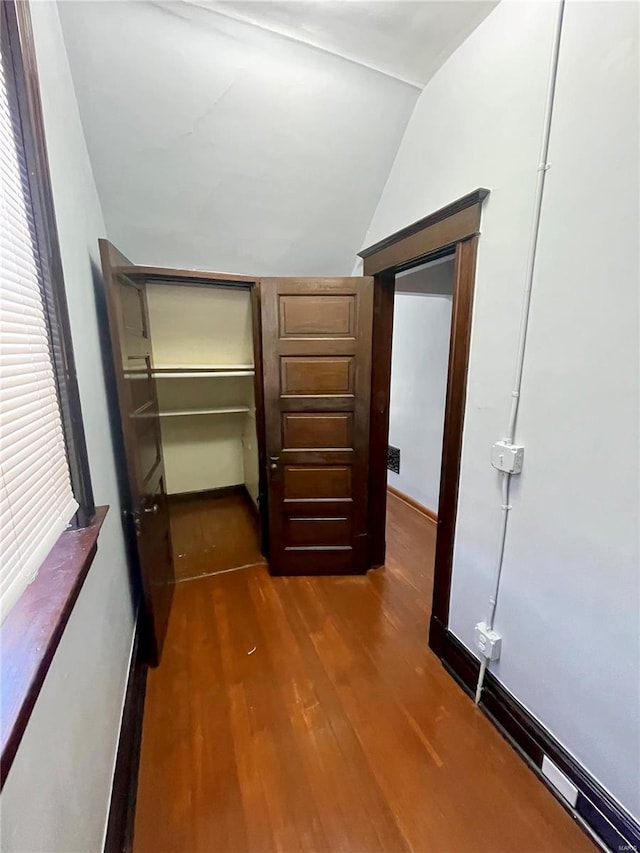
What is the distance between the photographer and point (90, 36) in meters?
1.39

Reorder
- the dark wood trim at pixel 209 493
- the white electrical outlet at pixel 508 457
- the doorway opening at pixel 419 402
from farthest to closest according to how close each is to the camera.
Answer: the dark wood trim at pixel 209 493
the doorway opening at pixel 419 402
the white electrical outlet at pixel 508 457

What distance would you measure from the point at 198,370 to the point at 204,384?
0.60m

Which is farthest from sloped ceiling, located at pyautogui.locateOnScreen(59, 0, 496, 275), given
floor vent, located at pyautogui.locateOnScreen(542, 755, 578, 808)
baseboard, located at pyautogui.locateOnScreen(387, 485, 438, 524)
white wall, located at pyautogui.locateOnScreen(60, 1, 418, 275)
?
floor vent, located at pyautogui.locateOnScreen(542, 755, 578, 808)

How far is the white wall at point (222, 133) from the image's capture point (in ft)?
4.75

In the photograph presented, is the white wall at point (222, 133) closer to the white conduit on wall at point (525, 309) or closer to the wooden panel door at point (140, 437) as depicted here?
the wooden panel door at point (140, 437)

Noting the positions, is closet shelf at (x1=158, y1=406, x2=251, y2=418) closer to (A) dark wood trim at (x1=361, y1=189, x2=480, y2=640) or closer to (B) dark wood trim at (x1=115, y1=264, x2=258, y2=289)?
(B) dark wood trim at (x1=115, y1=264, x2=258, y2=289)

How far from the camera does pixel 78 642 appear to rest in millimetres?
989

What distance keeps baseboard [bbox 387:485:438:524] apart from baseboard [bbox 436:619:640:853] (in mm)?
1602

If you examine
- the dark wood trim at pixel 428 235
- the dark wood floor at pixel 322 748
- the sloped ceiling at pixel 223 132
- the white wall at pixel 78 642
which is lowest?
the dark wood floor at pixel 322 748

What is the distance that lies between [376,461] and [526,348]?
4.34ft

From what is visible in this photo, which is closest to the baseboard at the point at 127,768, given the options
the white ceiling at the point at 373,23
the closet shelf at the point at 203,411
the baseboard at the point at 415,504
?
the closet shelf at the point at 203,411

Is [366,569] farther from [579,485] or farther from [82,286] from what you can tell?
[82,286]

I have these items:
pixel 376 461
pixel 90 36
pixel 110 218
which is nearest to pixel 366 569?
pixel 376 461

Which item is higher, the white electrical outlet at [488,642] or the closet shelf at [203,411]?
the closet shelf at [203,411]
